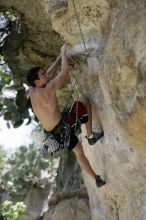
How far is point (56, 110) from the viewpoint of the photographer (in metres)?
6.43

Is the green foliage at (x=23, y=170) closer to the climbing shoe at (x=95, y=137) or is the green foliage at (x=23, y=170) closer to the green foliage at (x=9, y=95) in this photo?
the green foliage at (x=9, y=95)

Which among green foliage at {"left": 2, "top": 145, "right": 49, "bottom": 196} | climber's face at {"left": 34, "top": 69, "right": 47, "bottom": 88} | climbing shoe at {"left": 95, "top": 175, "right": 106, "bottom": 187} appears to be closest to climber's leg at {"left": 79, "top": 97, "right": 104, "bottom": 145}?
climber's face at {"left": 34, "top": 69, "right": 47, "bottom": 88}

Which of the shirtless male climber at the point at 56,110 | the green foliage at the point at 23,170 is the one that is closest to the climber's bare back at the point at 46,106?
the shirtless male climber at the point at 56,110

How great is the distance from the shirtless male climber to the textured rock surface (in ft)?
0.87

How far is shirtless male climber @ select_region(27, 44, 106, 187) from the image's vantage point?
20.5 feet

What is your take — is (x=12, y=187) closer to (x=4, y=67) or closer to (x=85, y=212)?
(x=4, y=67)

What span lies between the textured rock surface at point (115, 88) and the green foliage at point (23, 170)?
16.4m

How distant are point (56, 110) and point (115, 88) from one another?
1.33 metres

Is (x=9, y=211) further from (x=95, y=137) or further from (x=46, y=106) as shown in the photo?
(x=46, y=106)

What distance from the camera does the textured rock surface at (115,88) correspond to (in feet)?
16.0

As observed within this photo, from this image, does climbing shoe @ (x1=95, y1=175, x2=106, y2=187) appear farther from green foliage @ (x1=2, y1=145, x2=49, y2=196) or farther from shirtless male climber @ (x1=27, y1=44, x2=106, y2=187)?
green foliage @ (x1=2, y1=145, x2=49, y2=196)

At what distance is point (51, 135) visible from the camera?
6.59m

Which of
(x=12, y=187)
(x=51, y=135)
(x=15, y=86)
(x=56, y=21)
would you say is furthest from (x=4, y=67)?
(x=12, y=187)

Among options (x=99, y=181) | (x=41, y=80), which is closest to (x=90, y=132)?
(x=99, y=181)
